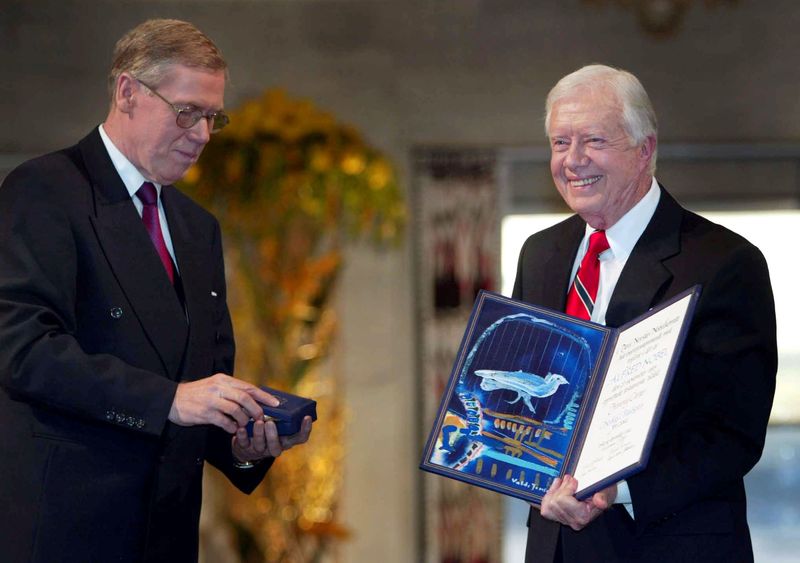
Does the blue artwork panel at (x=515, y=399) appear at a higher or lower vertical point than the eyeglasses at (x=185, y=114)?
lower

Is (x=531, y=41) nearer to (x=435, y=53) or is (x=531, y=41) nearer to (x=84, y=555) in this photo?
(x=435, y=53)

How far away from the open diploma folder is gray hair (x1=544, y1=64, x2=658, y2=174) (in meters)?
0.41

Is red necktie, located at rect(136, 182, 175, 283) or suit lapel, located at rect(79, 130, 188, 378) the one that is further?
red necktie, located at rect(136, 182, 175, 283)

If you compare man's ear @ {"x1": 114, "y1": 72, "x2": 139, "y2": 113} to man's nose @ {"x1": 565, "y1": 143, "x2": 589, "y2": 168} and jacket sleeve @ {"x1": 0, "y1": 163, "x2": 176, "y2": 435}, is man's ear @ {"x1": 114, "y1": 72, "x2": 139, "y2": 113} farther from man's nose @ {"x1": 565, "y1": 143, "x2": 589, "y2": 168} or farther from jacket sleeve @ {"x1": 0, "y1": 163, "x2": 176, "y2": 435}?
man's nose @ {"x1": 565, "y1": 143, "x2": 589, "y2": 168}

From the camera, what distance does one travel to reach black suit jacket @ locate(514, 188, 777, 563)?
2199 millimetres

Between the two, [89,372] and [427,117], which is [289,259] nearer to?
[427,117]

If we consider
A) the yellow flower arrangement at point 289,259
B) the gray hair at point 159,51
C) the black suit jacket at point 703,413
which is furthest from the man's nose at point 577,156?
the yellow flower arrangement at point 289,259

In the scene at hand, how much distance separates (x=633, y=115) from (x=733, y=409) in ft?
2.02

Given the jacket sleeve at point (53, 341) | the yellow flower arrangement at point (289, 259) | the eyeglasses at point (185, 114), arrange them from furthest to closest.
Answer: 1. the yellow flower arrangement at point (289, 259)
2. the eyeglasses at point (185, 114)
3. the jacket sleeve at point (53, 341)

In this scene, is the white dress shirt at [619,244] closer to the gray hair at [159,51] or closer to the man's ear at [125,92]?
Result: the gray hair at [159,51]

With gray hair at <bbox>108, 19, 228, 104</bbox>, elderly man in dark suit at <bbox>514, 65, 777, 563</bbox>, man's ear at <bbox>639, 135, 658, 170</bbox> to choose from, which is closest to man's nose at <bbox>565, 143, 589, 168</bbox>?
elderly man in dark suit at <bbox>514, 65, 777, 563</bbox>

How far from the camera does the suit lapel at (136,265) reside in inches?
89.9

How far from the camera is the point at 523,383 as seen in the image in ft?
7.55

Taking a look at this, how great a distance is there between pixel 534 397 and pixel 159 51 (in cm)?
97
